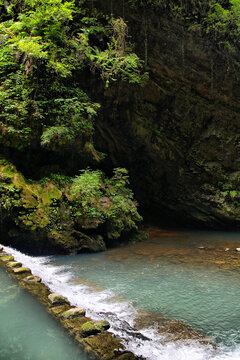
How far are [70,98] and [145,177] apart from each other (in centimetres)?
497

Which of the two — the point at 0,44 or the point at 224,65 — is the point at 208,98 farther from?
the point at 0,44

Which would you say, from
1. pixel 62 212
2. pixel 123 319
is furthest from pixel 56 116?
pixel 123 319

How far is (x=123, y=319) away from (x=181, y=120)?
337 inches

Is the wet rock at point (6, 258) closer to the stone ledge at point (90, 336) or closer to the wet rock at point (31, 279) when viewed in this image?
the wet rock at point (31, 279)

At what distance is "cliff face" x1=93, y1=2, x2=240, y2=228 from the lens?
33.7ft

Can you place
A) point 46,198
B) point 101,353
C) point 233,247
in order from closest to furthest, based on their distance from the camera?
point 101,353 < point 46,198 < point 233,247

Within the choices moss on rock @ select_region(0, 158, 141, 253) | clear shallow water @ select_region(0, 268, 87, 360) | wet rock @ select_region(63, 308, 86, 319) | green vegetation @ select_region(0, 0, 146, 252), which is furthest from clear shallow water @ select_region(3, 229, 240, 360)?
green vegetation @ select_region(0, 0, 146, 252)

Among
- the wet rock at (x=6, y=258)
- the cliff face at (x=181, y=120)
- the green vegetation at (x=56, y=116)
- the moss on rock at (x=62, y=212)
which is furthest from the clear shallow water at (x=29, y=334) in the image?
the cliff face at (x=181, y=120)

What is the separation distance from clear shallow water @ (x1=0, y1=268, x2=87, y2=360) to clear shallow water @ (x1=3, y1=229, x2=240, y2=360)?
718 mm

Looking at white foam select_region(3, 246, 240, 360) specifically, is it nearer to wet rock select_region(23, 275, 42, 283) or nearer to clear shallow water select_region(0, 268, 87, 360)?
wet rock select_region(23, 275, 42, 283)

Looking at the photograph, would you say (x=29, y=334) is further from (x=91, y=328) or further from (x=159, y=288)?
(x=159, y=288)

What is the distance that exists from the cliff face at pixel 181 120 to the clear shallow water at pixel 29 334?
24.3 feet

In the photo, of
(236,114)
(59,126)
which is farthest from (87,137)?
(236,114)

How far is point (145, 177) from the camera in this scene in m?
12.1
